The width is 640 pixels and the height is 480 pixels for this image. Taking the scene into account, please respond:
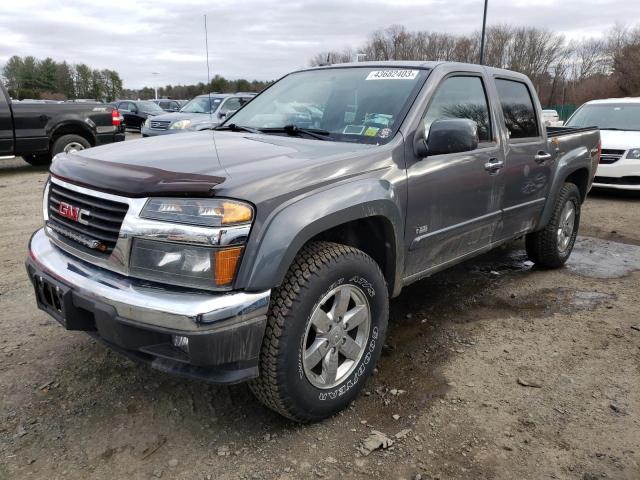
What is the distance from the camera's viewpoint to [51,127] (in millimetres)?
9930

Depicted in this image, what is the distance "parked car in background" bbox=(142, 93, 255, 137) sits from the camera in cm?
1149

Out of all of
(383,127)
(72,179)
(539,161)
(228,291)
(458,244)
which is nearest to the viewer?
(228,291)

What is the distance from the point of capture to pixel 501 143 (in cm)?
376

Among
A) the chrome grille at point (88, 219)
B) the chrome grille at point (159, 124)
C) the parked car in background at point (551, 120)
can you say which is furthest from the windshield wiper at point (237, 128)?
the chrome grille at point (159, 124)

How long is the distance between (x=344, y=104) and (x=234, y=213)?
58.2 inches

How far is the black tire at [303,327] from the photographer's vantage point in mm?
2242

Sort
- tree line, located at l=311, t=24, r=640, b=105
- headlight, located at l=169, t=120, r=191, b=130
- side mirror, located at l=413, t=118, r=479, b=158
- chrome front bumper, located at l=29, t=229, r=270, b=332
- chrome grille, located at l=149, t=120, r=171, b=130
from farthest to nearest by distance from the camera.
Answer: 1. tree line, located at l=311, t=24, r=640, b=105
2. chrome grille, located at l=149, t=120, r=171, b=130
3. headlight, located at l=169, t=120, r=191, b=130
4. side mirror, located at l=413, t=118, r=479, b=158
5. chrome front bumper, located at l=29, t=229, r=270, b=332

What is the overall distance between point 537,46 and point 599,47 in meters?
8.56

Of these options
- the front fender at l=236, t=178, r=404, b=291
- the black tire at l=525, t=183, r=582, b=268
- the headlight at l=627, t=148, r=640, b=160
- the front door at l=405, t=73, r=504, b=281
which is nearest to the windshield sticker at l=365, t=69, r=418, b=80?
the front door at l=405, t=73, r=504, b=281

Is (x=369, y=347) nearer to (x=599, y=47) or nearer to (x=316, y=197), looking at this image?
(x=316, y=197)

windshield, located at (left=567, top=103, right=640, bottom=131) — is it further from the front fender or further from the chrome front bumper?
the chrome front bumper

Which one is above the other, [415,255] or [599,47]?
[599,47]

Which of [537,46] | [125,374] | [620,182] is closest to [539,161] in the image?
[125,374]

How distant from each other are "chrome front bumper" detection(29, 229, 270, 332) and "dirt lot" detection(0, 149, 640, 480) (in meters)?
0.71
